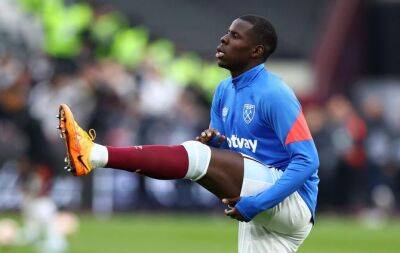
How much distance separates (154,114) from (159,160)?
11987 mm

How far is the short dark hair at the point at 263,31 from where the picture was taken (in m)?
8.20

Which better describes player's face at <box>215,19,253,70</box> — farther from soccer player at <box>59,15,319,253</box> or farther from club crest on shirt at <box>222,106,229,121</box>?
club crest on shirt at <box>222,106,229,121</box>

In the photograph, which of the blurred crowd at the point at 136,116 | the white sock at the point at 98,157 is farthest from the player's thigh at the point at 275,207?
the blurred crowd at the point at 136,116

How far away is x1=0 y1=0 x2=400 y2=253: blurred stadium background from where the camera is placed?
655 inches

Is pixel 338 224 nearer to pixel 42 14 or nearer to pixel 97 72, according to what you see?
pixel 97 72

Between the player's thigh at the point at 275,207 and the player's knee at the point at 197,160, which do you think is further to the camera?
the player's thigh at the point at 275,207

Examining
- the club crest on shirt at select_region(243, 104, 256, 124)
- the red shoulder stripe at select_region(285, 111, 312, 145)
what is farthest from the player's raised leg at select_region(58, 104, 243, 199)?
the red shoulder stripe at select_region(285, 111, 312, 145)

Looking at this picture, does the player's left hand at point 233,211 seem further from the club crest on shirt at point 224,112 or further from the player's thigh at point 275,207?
the club crest on shirt at point 224,112

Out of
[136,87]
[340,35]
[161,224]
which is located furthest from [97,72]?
[340,35]

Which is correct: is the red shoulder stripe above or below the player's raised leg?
above

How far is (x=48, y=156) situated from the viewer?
17.1 meters

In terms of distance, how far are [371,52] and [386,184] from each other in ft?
18.4

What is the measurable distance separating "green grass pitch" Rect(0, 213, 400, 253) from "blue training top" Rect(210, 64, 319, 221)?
6.45 meters

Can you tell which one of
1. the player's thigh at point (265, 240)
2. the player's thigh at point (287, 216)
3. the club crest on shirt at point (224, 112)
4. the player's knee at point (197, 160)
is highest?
the club crest on shirt at point (224, 112)
